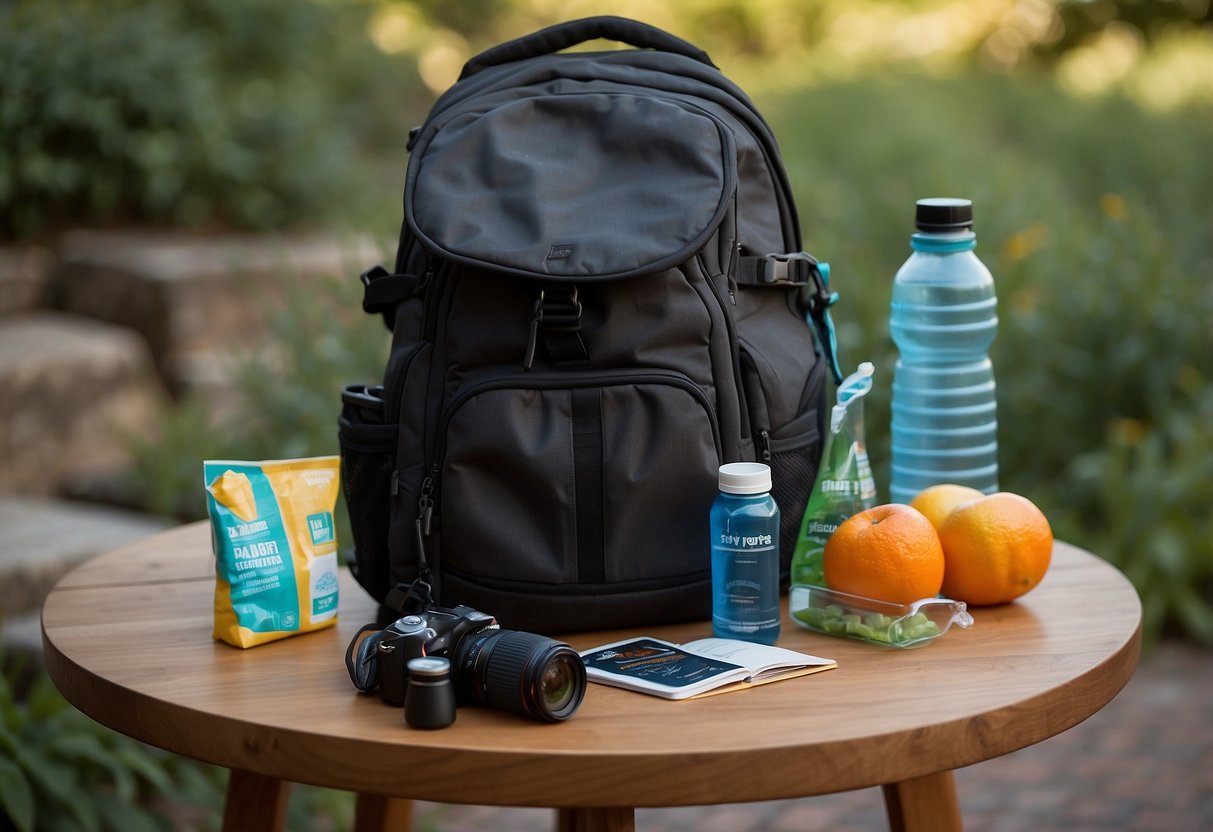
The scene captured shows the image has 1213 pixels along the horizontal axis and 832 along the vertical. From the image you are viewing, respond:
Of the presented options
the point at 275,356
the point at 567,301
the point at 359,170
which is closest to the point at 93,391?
the point at 275,356

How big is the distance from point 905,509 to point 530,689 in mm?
513

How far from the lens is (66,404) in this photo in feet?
13.6

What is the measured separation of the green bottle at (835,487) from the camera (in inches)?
62.0

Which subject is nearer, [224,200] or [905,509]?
[905,509]

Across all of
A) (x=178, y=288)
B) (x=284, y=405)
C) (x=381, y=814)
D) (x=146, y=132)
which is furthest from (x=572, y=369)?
(x=146, y=132)

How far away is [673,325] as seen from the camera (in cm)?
147

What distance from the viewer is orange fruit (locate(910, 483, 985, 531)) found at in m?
1.60

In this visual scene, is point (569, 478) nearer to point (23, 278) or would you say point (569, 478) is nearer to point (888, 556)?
point (888, 556)

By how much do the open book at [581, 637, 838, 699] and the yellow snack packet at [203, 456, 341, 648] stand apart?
348 millimetres

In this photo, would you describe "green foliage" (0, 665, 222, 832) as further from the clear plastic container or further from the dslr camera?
the clear plastic container

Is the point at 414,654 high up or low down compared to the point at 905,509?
down

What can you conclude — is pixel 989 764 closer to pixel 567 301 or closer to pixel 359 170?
pixel 567 301

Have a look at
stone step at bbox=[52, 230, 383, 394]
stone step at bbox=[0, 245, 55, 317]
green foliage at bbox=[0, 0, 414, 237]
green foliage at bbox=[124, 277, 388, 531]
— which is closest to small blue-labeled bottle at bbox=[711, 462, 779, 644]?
green foliage at bbox=[124, 277, 388, 531]

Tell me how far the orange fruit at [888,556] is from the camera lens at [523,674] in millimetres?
370
